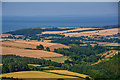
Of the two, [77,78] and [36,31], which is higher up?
[36,31]

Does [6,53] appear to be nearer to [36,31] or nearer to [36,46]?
[36,46]

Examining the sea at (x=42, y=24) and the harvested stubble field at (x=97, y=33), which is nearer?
the harvested stubble field at (x=97, y=33)

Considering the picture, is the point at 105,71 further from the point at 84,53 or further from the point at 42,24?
the point at 42,24

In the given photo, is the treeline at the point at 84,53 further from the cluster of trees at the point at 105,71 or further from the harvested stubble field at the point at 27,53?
the cluster of trees at the point at 105,71

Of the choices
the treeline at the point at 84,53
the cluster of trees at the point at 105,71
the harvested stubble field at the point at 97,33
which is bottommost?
the cluster of trees at the point at 105,71

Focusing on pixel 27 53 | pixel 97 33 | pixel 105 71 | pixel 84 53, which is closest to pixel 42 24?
pixel 97 33

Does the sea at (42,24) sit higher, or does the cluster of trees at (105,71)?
the sea at (42,24)

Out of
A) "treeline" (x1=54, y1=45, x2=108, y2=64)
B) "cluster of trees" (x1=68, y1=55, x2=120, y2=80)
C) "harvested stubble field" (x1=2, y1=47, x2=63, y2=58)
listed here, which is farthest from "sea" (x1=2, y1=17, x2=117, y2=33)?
"cluster of trees" (x1=68, y1=55, x2=120, y2=80)

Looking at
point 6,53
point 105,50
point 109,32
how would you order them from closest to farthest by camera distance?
point 6,53, point 105,50, point 109,32

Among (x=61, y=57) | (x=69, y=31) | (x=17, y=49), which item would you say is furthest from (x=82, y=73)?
(x=69, y=31)

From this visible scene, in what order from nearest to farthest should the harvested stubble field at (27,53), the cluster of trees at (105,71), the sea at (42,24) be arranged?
the cluster of trees at (105,71), the harvested stubble field at (27,53), the sea at (42,24)

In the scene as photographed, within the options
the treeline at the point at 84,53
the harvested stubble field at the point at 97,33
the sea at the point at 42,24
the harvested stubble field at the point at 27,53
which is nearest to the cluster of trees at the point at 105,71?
the treeline at the point at 84,53
